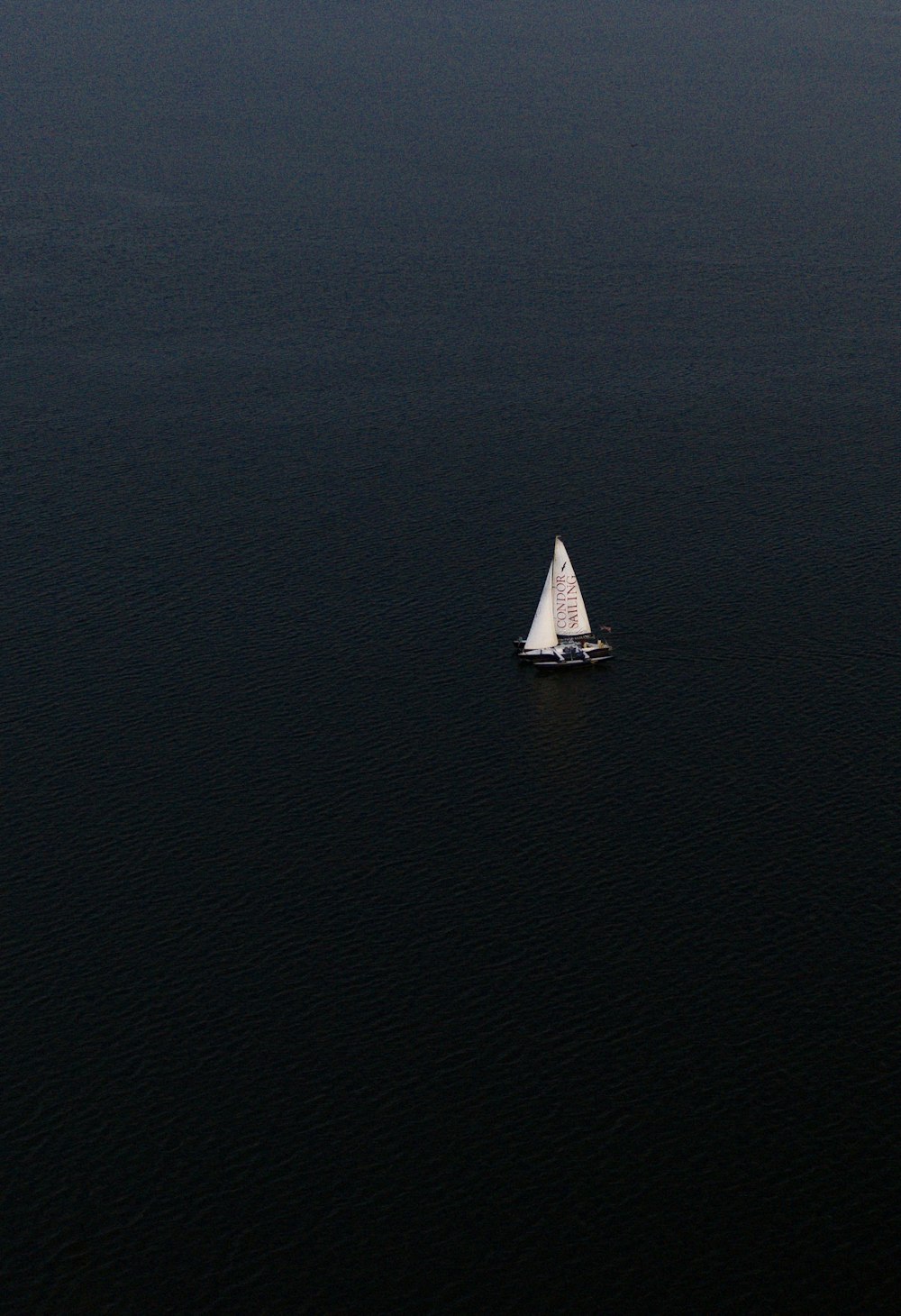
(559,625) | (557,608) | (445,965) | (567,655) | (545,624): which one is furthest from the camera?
(559,625)

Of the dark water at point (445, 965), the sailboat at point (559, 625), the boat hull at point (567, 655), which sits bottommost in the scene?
the dark water at point (445, 965)

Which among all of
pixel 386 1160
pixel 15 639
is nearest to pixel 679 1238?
pixel 386 1160

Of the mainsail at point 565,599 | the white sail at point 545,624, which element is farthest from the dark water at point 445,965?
the mainsail at point 565,599

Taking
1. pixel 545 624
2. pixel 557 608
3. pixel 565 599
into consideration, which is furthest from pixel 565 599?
pixel 545 624

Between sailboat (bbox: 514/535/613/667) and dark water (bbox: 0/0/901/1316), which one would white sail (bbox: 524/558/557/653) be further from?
dark water (bbox: 0/0/901/1316)

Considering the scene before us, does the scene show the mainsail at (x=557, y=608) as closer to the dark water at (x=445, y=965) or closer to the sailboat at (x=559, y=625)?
the sailboat at (x=559, y=625)

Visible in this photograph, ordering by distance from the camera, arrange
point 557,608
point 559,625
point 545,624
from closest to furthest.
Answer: point 545,624 < point 557,608 < point 559,625

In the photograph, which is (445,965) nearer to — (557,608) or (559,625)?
(559,625)

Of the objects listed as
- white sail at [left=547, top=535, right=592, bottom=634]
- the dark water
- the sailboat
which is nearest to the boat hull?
the sailboat
